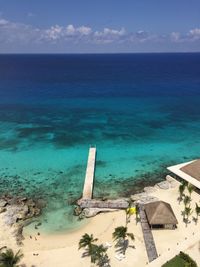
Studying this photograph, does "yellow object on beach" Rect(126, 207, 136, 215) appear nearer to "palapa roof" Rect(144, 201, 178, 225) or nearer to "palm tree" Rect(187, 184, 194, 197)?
"palapa roof" Rect(144, 201, 178, 225)

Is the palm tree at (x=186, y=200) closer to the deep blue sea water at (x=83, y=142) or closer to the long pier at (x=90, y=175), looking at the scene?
the deep blue sea water at (x=83, y=142)

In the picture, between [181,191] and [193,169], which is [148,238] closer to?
[181,191]

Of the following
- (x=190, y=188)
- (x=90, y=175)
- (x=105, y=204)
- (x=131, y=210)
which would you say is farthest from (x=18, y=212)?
(x=190, y=188)

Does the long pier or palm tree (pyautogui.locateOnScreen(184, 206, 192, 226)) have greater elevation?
palm tree (pyautogui.locateOnScreen(184, 206, 192, 226))

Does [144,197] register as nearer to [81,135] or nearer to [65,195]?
[65,195]

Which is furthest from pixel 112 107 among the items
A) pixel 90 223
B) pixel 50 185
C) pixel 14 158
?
pixel 90 223

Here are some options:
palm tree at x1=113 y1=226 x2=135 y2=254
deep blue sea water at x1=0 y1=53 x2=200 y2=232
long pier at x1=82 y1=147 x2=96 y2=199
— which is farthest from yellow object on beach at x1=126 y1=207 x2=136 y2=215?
long pier at x1=82 y1=147 x2=96 y2=199

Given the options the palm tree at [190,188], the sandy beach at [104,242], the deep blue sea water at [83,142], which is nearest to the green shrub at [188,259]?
the sandy beach at [104,242]
